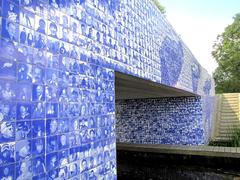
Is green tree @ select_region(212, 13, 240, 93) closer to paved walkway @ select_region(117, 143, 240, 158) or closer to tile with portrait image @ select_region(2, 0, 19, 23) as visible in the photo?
paved walkway @ select_region(117, 143, 240, 158)

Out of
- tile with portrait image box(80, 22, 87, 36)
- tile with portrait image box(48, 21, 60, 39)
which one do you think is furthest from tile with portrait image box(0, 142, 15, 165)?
tile with portrait image box(80, 22, 87, 36)

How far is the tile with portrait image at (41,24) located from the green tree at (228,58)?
18121mm

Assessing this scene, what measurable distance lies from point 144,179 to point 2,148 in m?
5.55

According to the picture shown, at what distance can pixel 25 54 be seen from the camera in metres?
1.66

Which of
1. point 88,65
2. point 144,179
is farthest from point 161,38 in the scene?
point 144,179

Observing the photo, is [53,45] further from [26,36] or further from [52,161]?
[52,161]

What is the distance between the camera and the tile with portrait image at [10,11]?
5.05 feet

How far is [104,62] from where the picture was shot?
8.77 ft

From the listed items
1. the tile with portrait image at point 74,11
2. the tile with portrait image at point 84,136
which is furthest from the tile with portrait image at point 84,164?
the tile with portrait image at point 74,11

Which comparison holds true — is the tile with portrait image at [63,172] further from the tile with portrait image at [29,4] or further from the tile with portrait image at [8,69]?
the tile with portrait image at [29,4]

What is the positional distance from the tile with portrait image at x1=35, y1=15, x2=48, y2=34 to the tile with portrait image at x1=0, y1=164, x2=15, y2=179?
34.2 inches

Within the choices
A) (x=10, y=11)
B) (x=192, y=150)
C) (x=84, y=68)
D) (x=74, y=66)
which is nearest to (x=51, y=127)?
(x=74, y=66)

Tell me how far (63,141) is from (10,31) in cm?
84

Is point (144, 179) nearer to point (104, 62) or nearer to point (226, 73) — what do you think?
point (104, 62)
